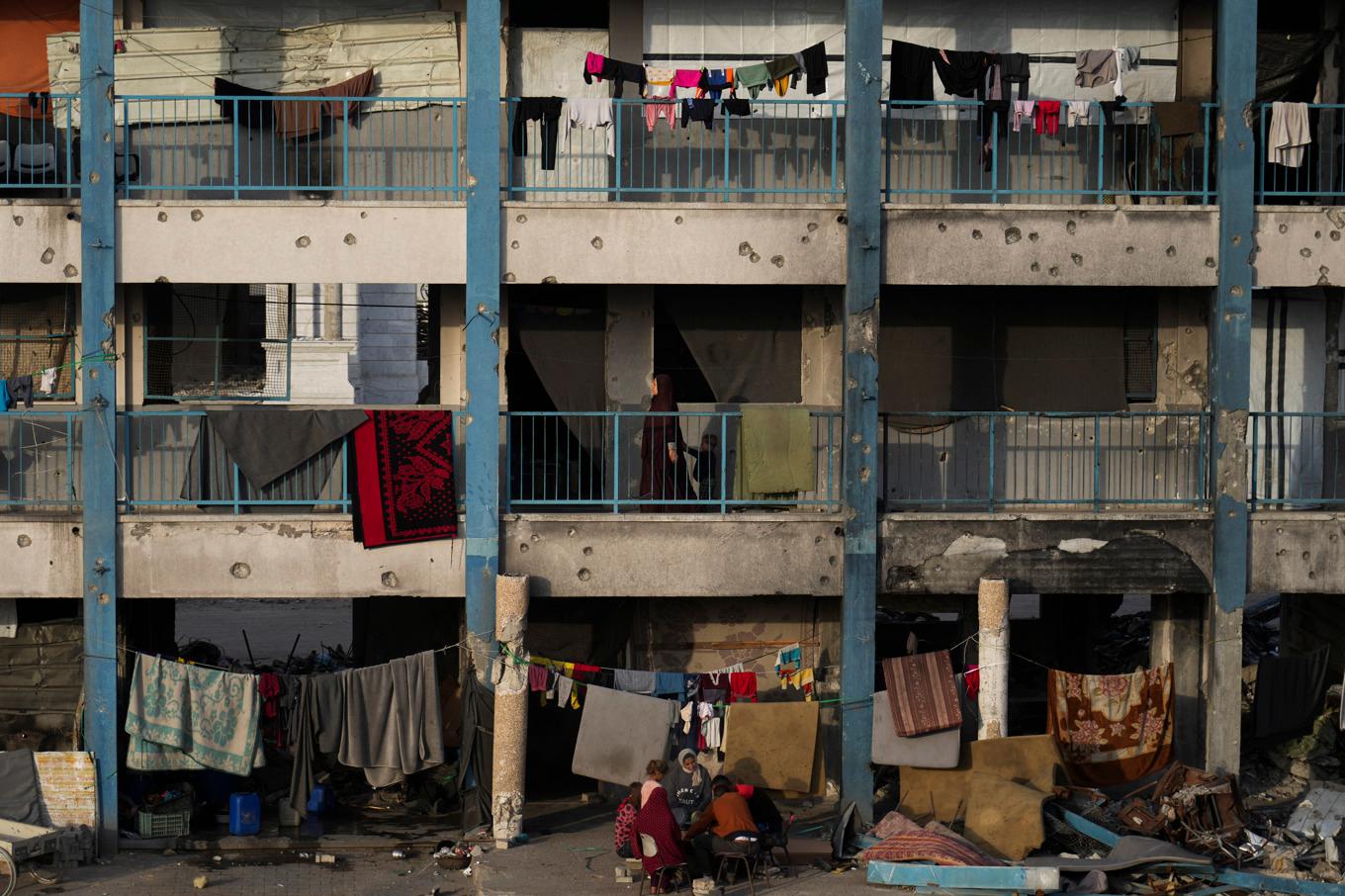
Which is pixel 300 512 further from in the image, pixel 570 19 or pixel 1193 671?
pixel 1193 671

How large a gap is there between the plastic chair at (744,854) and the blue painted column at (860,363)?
2.17 m

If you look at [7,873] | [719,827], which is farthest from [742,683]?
[7,873]

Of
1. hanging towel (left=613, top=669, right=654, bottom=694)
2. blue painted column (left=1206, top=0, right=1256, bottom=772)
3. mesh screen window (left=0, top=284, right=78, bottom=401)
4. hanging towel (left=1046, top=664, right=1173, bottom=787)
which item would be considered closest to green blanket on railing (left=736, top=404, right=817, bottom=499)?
hanging towel (left=613, top=669, right=654, bottom=694)

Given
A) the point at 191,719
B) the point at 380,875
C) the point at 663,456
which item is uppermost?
the point at 663,456

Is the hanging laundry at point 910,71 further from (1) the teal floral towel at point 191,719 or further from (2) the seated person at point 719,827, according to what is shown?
(1) the teal floral towel at point 191,719

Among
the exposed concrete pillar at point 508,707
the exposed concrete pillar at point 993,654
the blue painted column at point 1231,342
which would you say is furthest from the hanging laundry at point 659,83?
the exposed concrete pillar at point 993,654

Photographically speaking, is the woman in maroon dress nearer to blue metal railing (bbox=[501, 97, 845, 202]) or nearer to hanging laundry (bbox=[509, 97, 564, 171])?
blue metal railing (bbox=[501, 97, 845, 202])

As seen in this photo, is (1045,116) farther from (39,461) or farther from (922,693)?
(39,461)

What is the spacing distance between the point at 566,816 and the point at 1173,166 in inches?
401

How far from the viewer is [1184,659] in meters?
18.2

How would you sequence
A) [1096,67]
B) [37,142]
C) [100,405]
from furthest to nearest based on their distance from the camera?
[1096,67]
[37,142]
[100,405]

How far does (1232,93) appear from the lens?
16.3 meters

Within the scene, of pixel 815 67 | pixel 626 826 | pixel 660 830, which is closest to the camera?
pixel 660 830

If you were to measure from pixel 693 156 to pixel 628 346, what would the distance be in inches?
93.4
